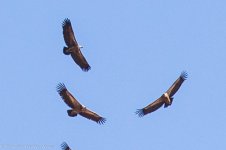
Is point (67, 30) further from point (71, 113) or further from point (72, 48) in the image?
point (71, 113)

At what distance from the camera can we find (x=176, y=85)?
Answer: 227 feet

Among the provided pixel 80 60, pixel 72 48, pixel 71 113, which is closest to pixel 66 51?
pixel 72 48

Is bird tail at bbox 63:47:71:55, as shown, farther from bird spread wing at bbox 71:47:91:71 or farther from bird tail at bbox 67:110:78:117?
bird tail at bbox 67:110:78:117

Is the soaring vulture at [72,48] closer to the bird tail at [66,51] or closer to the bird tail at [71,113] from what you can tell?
the bird tail at [66,51]

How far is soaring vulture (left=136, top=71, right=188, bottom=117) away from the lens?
226 feet

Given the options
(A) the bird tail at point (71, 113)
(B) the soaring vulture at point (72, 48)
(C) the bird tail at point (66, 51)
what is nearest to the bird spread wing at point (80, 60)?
(B) the soaring vulture at point (72, 48)

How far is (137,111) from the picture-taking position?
69250mm

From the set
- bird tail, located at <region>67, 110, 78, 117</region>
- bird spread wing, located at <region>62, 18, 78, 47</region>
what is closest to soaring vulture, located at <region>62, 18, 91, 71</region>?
bird spread wing, located at <region>62, 18, 78, 47</region>

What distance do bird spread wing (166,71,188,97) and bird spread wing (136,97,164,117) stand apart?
0.50m

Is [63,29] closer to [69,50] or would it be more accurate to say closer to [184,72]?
[69,50]

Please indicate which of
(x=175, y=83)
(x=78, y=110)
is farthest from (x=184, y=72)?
(x=78, y=110)

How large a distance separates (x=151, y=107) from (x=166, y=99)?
3.24 ft

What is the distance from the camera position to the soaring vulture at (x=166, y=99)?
68.9m

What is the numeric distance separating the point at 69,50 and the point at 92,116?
3364 mm
